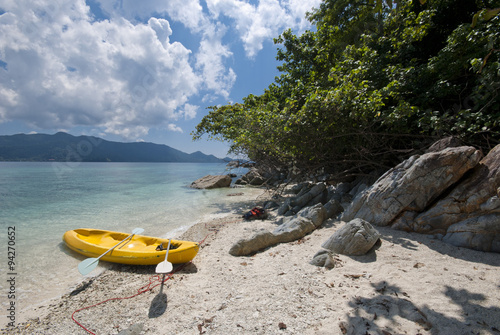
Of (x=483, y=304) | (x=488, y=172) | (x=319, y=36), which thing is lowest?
(x=483, y=304)

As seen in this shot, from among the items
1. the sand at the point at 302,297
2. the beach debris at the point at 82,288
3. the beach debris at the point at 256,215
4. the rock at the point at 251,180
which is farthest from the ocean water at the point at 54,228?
the rock at the point at 251,180

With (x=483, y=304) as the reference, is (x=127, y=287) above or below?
below

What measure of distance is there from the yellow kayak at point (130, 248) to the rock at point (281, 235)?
129 cm

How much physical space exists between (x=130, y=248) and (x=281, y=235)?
15.5 feet

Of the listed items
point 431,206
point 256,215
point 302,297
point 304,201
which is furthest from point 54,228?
point 431,206

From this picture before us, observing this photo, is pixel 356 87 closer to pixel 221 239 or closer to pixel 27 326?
pixel 221 239

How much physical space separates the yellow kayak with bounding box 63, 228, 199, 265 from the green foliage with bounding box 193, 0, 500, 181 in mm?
5781

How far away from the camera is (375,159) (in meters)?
9.29

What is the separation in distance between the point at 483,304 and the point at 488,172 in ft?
11.1

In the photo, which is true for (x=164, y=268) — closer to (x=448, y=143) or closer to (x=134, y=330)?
(x=134, y=330)

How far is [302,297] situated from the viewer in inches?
137

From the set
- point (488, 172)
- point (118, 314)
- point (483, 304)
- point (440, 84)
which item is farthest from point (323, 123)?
point (118, 314)

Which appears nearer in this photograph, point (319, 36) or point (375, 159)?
point (375, 159)

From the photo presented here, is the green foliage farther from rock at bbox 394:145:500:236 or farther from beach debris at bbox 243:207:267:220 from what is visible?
beach debris at bbox 243:207:267:220
